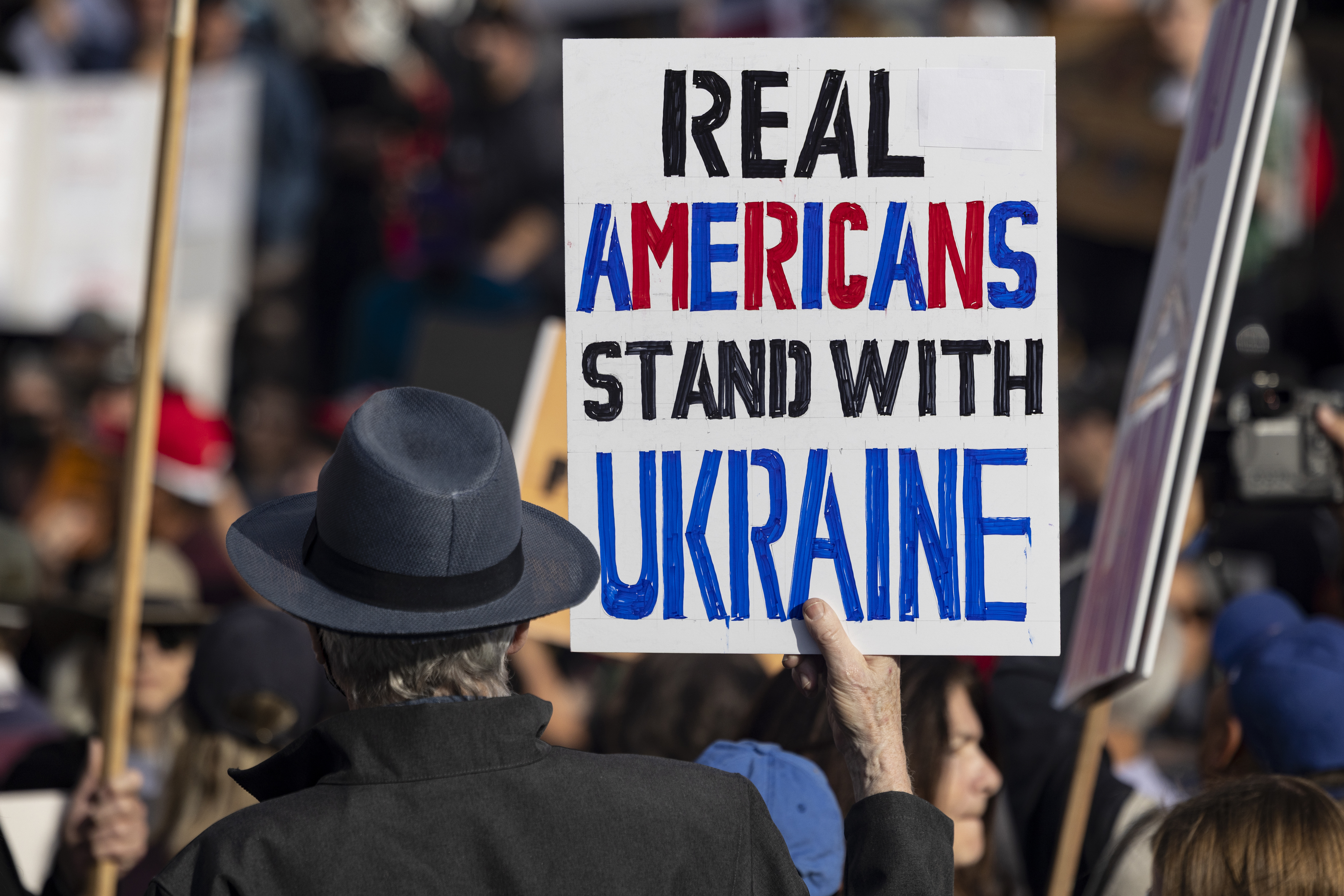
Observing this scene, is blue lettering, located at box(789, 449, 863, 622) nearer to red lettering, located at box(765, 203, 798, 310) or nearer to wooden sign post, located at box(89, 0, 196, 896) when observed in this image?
red lettering, located at box(765, 203, 798, 310)

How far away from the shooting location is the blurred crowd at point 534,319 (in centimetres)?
269

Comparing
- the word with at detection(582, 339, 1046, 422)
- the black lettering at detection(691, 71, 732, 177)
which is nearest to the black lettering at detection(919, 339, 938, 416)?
the word with at detection(582, 339, 1046, 422)

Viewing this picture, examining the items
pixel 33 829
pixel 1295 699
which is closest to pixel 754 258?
pixel 1295 699

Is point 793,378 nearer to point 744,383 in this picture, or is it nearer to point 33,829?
point 744,383

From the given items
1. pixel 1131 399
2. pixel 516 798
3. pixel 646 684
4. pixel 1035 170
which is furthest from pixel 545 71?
pixel 516 798

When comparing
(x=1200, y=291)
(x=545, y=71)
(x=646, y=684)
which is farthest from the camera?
(x=545, y=71)

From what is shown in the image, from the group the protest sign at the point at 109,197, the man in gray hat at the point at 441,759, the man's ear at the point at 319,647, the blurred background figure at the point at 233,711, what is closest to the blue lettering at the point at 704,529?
the man in gray hat at the point at 441,759

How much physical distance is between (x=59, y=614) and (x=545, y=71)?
3.84m

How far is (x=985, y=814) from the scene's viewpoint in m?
2.75

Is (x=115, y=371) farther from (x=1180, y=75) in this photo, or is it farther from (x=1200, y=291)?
(x=1200, y=291)

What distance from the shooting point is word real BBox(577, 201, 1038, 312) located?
2.01 metres

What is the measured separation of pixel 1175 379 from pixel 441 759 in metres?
1.17

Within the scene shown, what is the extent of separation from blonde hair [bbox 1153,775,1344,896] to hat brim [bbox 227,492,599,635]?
2.69 ft

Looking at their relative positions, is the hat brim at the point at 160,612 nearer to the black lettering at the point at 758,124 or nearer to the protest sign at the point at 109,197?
the black lettering at the point at 758,124
